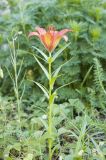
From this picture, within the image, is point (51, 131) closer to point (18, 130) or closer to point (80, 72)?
point (18, 130)

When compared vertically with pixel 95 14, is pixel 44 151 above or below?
below

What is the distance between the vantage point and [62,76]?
3.12m

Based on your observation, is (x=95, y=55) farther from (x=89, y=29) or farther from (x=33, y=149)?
(x=33, y=149)

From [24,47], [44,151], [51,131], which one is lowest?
[44,151]

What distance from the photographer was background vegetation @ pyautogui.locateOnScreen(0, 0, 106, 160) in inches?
102

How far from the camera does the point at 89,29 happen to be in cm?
316

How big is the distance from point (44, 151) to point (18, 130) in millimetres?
194

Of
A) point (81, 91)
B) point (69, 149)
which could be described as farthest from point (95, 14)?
point (69, 149)

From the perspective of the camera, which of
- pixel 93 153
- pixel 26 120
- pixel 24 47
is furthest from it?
pixel 24 47

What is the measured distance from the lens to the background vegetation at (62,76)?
260 cm

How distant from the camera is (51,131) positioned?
7.61ft

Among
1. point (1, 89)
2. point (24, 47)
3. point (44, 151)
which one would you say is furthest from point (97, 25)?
point (44, 151)

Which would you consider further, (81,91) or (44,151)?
(81,91)

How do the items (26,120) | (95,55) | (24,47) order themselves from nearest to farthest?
(26,120)
(95,55)
(24,47)
